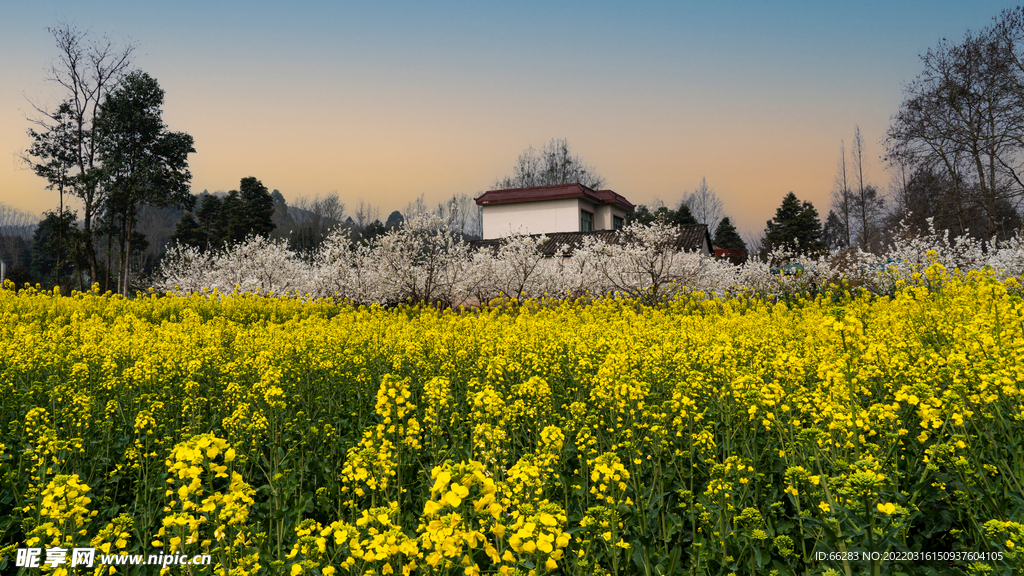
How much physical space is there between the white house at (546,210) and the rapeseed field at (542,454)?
34338 millimetres

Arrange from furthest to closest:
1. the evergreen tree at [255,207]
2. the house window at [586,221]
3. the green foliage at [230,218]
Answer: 1. the evergreen tree at [255,207]
2. the green foliage at [230,218]
3. the house window at [586,221]

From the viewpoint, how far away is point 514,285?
65.5 ft

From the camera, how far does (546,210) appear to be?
42094mm

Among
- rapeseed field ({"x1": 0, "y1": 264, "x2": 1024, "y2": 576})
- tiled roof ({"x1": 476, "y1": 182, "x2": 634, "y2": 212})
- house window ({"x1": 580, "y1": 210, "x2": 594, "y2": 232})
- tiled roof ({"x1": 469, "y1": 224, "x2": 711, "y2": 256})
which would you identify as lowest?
rapeseed field ({"x1": 0, "y1": 264, "x2": 1024, "y2": 576})

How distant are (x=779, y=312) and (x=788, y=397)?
7043 millimetres

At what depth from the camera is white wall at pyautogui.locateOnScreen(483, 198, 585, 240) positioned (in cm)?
4144

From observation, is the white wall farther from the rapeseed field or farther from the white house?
the rapeseed field

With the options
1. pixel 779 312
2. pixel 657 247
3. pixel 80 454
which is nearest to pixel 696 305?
pixel 779 312

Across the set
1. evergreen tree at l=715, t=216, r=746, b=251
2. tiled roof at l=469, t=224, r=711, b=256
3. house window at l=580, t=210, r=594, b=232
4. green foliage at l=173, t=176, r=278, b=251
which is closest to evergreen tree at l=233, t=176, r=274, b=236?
green foliage at l=173, t=176, r=278, b=251

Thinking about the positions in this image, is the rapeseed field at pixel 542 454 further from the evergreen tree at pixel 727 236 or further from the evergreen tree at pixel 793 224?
the evergreen tree at pixel 727 236

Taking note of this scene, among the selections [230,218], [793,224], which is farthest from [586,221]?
[230,218]

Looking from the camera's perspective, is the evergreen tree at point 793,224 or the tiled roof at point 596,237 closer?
the tiled roof at point 596,237

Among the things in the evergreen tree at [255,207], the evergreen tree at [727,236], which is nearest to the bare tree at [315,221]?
the evergreen tree at [255,207]

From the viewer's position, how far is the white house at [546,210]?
4144 cm
